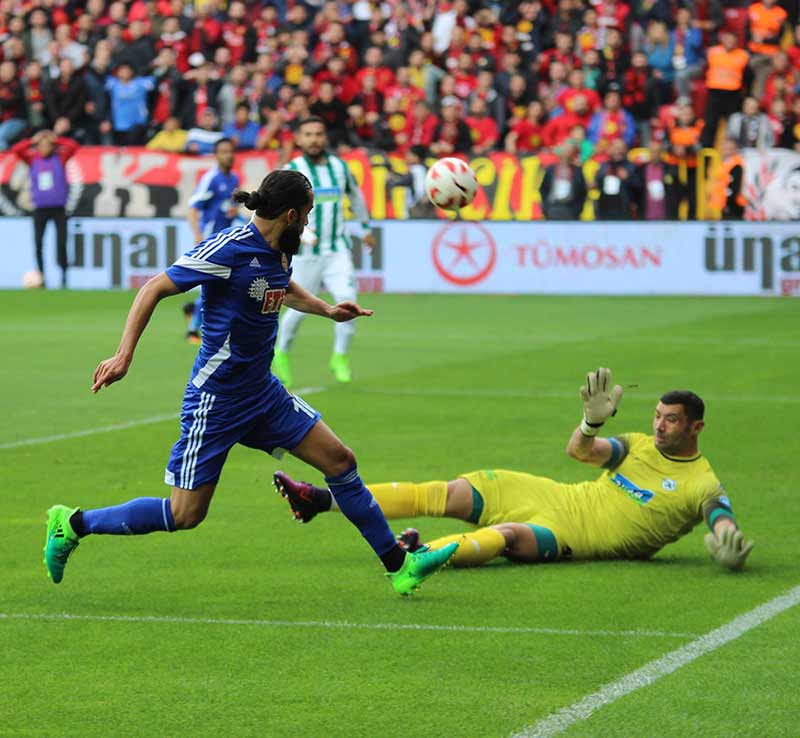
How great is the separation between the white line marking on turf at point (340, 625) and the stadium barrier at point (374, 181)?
20434 mm

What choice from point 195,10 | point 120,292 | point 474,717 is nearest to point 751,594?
point 474,717

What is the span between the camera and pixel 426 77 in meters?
29.6

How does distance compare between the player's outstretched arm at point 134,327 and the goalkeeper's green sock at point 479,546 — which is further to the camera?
the goalkeeper's green sock at point 479,546

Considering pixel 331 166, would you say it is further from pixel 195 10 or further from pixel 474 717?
pixel 195 10

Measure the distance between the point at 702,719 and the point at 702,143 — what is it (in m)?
23.2

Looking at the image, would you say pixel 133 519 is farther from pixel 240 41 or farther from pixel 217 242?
pixel 240 41

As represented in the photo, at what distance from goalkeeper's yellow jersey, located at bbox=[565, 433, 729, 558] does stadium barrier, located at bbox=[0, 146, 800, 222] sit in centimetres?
1927

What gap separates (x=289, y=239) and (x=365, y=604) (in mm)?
1561

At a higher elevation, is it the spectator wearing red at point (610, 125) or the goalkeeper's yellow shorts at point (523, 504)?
the spectator wearing red at point (610, 125)

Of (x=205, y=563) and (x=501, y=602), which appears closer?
(x=501, y=602)

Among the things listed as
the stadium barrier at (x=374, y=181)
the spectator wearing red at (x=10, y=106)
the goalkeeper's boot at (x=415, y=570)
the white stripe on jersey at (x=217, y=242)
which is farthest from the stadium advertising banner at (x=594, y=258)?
the white stripe on jersey at (x=217, y=242)

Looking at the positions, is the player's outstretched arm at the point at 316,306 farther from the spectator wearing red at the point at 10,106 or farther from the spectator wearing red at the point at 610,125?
the spectator wearing red at the point at 10,106

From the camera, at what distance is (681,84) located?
28.6 metres

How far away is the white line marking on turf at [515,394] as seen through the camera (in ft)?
48.3
